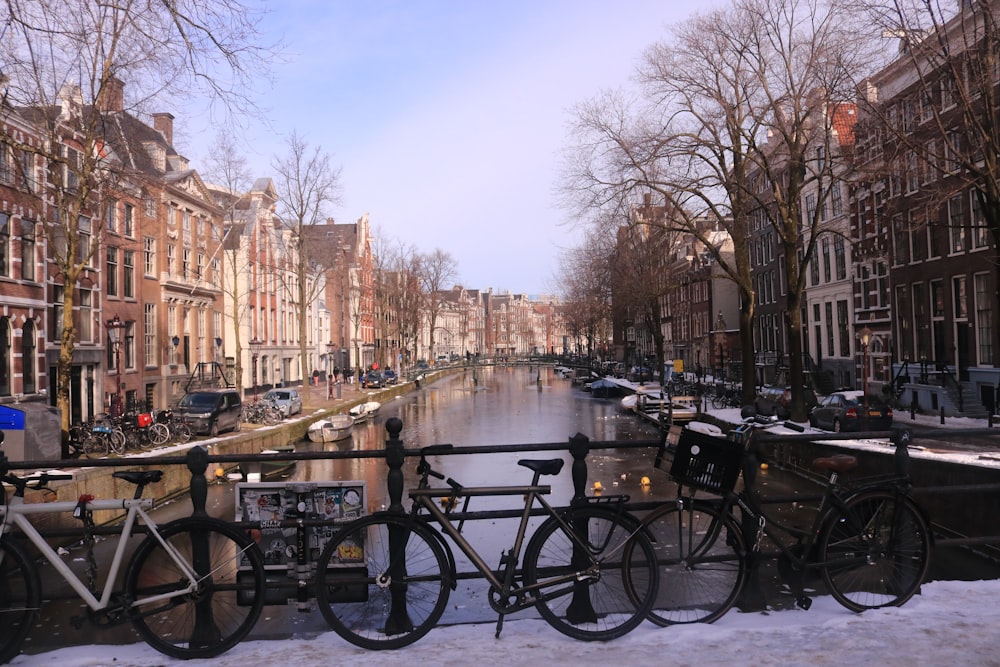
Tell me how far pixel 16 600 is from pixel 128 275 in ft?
111

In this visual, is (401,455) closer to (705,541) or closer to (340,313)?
(705,541)

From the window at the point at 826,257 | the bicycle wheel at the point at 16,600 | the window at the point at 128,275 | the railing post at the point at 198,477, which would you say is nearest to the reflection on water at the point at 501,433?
the railing post at the point at 198,477

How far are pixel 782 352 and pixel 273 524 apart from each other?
45.0 m

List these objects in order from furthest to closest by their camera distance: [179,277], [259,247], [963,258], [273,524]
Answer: [259,247] → [179,277] → [963,258] → [273,524]

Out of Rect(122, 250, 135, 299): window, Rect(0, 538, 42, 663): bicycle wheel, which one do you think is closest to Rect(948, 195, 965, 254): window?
Rect(0, 538, 42, 663): bicycle wheel

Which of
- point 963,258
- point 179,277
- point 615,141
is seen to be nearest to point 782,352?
point 963,258

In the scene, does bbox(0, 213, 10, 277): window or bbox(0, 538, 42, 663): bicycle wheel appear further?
bbox(0, 213, 10, 277): window

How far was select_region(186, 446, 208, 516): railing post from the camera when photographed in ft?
15.4

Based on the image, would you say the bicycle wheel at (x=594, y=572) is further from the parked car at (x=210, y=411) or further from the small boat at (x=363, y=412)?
the small boat at (x=363, y=412)

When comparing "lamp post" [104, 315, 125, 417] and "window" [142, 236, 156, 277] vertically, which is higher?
"window" [142, 236, 156, 277]

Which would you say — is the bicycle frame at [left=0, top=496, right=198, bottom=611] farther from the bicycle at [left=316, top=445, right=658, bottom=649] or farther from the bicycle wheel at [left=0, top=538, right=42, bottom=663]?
the bicycle at [left=316, top=445, right=658, bottom=649]

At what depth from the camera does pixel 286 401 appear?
35.9 metres

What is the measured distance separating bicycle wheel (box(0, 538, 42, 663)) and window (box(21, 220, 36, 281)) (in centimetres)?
2441

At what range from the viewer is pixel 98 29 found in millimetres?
7621
